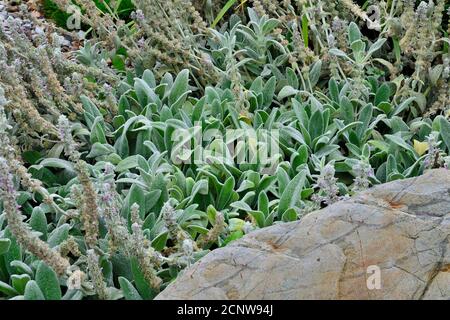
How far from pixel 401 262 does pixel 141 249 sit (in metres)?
0.85

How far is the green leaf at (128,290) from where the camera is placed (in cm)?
256

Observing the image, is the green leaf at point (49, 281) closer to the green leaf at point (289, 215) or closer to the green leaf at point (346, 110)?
the green leaf at point (289, 215)

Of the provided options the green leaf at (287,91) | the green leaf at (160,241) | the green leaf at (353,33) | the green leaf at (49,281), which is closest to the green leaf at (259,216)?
the green leaf at (160,241)

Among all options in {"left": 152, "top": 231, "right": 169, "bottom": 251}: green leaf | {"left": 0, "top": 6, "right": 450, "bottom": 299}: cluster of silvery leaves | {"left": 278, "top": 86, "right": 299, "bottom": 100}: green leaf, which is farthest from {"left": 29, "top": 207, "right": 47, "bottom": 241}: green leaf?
{"left": 278, "top": 86, "right": 299, "bottom": 100}: green leaf

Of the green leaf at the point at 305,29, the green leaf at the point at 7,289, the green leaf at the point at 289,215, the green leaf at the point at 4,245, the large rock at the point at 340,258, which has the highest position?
the green leaf at the point at 305,29

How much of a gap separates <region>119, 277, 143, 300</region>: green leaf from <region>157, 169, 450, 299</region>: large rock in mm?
390

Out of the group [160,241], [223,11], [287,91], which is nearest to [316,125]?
[287,91]

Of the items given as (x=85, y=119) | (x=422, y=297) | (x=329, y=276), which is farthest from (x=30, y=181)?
(x=422, y=297)

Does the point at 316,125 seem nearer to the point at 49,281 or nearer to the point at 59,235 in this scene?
the point at 59,235

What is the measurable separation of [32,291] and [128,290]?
309mm

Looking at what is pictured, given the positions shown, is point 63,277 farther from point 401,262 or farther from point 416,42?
point 416,42

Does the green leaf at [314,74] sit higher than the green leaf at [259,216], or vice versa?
the green leaf at [314,74]

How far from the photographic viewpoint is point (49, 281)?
2541 mm

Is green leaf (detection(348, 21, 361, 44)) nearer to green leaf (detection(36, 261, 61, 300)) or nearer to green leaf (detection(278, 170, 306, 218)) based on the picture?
green leaf (detection(278, 170, 306, 218))
